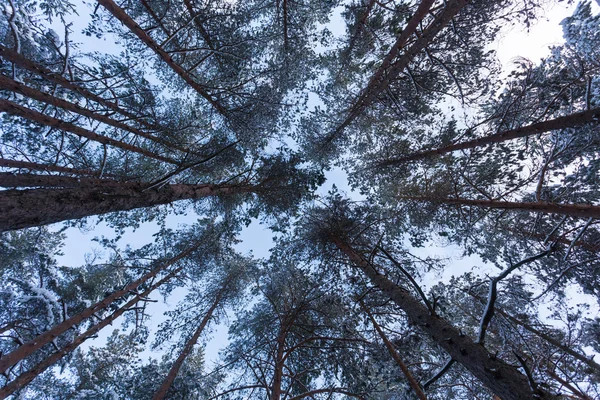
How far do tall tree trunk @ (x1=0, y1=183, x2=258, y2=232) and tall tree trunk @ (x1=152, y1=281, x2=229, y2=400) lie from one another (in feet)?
14.5

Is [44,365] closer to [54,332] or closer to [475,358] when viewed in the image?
[54,332]

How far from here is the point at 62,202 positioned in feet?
10.9

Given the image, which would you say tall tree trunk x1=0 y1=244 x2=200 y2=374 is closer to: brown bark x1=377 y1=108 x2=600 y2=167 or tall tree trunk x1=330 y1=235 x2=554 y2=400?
tall tree trunk x1=330 y1=235 x2=554 y2=400

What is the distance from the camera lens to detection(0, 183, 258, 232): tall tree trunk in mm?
2842

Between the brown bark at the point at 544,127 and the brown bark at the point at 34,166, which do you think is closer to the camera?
the brown bark at the point at 544,127

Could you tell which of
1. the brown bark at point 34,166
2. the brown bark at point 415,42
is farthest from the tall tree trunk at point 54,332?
the brown bark at point 415,42

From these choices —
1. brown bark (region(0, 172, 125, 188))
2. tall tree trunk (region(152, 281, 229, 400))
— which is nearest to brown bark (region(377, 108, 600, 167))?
brown bark (region(0, 172, 125, 188))

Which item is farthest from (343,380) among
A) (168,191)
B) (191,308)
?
(191,308)

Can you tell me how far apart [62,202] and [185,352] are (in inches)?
232

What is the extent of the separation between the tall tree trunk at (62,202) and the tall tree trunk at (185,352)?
4.43m

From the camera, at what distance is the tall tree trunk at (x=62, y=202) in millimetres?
2842

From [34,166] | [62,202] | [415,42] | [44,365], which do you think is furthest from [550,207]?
[34,166]

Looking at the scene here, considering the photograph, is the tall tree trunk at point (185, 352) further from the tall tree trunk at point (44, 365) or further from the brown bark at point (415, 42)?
the brown bark at point (415, 42)

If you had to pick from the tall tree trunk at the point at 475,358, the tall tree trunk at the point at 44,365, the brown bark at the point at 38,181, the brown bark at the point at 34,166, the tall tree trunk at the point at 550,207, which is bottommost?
the tall tree trunk at the point at 475,358
